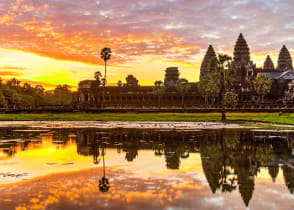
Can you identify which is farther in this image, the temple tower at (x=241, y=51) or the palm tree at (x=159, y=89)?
the temple tower at (x=241, y=51)

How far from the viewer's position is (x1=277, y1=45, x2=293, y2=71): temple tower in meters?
151

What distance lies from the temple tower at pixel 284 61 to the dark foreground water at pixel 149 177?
479 ft

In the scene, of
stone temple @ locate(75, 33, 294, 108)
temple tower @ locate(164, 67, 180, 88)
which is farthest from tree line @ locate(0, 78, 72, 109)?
temple tower @ locate(164, 67, 180, 88)

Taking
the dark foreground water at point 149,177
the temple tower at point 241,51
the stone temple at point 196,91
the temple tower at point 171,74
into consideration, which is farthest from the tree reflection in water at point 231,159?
the temple tower at point 171,74

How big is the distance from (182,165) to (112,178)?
9.53ft

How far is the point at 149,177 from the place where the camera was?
31.6 feet

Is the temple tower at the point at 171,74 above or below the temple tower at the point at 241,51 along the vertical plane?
below

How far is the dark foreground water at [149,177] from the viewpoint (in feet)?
23.7

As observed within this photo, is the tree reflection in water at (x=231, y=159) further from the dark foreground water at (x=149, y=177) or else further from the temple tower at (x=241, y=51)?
the temple tower at (x=241, y=51)

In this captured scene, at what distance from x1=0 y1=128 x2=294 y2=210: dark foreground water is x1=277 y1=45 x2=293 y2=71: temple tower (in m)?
146

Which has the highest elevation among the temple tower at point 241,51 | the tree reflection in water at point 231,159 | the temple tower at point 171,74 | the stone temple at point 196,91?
the temple tower at point 241,51

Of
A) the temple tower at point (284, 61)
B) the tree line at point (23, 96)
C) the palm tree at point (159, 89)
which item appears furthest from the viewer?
the temple tower at point (284, 61)

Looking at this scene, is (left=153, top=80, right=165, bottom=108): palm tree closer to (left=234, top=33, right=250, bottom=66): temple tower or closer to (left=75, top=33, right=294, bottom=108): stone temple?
(left=75, top=33, right=294, bottom=108): stone temple

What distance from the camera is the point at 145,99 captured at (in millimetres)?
119188
